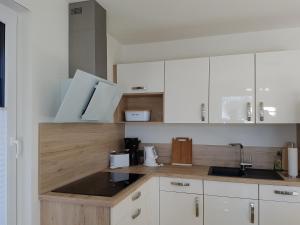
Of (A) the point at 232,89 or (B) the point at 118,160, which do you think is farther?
(B) the point at 118,160

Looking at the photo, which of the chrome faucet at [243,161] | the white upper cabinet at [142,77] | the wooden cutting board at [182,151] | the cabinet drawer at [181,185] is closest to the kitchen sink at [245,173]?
the chrome faucet at [243,161]

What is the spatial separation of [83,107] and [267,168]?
79.3 inches

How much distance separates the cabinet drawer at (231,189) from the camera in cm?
219

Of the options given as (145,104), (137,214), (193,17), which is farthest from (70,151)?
(193,17)

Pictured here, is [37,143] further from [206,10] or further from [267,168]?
[267,168]

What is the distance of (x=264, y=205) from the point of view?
2156 millimetres

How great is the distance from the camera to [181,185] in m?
2.36

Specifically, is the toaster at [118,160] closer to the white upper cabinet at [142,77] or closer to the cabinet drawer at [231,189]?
the white upper cabinet at [142,77]

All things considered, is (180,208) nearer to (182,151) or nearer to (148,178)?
(148,178)

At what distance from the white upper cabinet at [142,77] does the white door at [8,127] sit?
4.35ft

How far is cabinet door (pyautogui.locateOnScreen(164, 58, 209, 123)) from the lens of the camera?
8.33 ft

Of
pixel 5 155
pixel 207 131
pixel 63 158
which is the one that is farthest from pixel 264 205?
pixel 5 155

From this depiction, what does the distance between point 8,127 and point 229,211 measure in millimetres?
1927

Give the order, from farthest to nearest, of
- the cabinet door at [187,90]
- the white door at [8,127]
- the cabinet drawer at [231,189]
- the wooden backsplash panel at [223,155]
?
1. the wooden backsplash panel at [223,155]
2. the cabinet door at [187,90]
3. the cabinet drawer at [231,189]
4. the white door at [8,127]
